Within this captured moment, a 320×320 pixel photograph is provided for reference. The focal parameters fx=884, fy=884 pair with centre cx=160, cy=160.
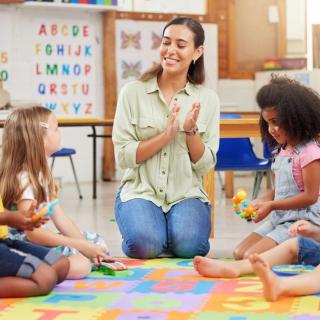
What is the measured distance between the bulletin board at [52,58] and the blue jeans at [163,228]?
12.8 feet

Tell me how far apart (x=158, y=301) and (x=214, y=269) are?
425mm

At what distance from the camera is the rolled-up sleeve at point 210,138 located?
A: 149 inches

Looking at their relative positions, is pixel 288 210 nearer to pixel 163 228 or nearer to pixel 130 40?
pixel 163 228

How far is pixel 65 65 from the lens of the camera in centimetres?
775

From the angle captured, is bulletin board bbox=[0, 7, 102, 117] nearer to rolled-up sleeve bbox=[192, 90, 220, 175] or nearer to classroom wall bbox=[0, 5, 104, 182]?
classroom wall bbox=[0, 5, 104, 182]

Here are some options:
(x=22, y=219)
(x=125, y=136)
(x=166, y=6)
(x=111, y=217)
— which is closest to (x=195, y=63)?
(x=125, y=136)

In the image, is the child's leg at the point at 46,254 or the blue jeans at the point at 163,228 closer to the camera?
the child's leg at the point at 46,254

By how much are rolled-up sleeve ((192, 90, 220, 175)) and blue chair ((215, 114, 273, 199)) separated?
184 centimetres

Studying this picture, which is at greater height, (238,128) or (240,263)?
(238,128)

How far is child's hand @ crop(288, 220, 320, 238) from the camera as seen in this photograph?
321 centimetres

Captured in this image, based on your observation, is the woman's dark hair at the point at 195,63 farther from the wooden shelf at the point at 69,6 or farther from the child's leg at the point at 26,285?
the wooden shelf at the point at 69,6

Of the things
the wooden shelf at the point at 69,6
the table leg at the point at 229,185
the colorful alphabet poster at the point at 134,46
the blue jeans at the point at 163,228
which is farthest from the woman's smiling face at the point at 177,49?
the colorful alphabet poster at the point at 134,46

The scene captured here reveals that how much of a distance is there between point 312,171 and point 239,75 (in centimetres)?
500

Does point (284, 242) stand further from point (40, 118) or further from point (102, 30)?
point (102, 30)
